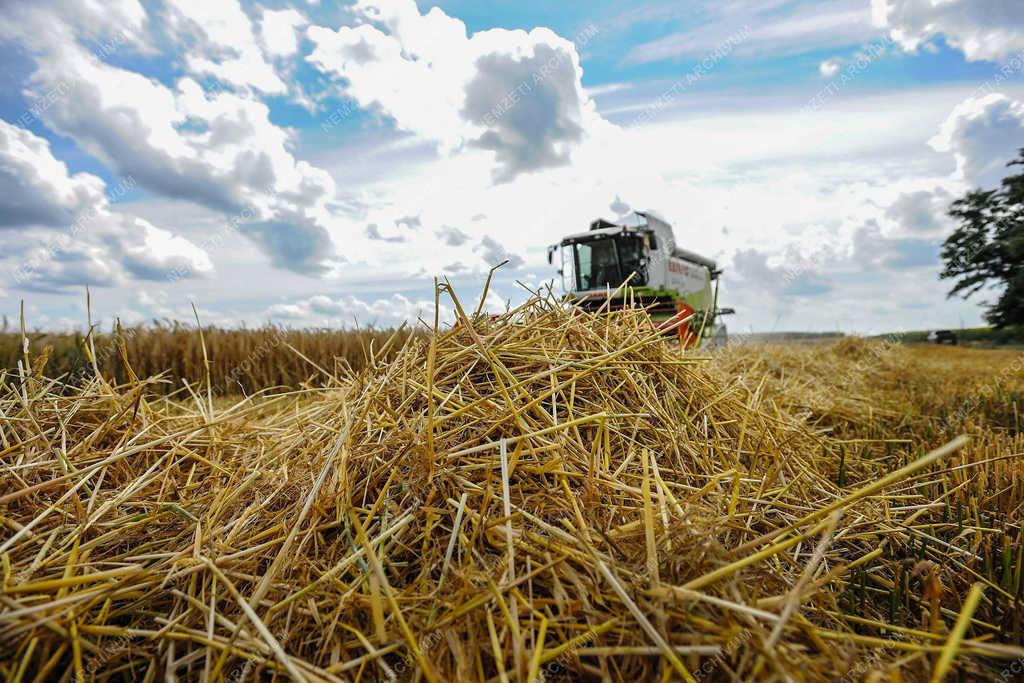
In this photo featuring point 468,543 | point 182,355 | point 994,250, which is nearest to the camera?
point 468,543

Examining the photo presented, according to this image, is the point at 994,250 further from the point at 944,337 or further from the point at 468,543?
the point at 468,543

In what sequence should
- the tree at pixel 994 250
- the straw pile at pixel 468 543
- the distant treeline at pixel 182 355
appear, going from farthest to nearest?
the tree at pixel 994 250
the distant treeline at pixel 182 355
the straw pile at pixel 468 543

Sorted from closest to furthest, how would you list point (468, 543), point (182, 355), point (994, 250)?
point (468, 543), point (182, 355), point (994, 250)

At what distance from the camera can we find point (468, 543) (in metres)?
1.21

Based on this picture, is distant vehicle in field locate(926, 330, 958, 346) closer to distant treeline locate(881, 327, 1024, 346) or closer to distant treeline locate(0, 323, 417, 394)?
distant treeline locate(881, 327, 1024, 346)

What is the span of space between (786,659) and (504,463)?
0.69 m

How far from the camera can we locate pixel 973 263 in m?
20.6

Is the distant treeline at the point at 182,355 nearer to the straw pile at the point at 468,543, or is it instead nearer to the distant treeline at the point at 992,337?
the straw pile at the point at 468,543

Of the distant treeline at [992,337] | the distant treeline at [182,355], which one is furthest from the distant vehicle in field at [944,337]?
the distant treeline at [182,355]

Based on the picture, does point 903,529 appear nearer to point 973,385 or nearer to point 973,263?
point 973,385

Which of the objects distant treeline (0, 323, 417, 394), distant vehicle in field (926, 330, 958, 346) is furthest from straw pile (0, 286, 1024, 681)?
distant vehicle in field (926, 330, 958, 346)

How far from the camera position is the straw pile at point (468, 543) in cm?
101

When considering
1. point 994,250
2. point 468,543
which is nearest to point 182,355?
point 468,543

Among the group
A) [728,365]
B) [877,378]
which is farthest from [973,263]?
[728,365]
